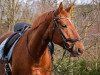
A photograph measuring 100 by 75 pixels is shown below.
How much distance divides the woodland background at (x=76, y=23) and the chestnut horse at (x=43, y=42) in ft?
3.72

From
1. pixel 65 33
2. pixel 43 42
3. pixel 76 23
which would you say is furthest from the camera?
pixel 76 23

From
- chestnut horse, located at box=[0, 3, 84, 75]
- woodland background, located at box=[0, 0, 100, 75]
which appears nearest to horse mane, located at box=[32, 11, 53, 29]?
chestnut horse, located at box=[0, 3, 84, 75]

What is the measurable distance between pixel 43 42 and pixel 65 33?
1.74ft

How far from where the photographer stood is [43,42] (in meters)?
5.00

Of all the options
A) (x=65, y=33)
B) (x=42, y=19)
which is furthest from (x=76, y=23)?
(x=65, y=33)

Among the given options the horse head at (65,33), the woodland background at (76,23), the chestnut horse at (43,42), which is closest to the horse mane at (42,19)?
the chestnut horse at (43,42)

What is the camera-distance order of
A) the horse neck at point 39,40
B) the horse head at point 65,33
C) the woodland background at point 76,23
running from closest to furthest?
the horse head at point 65,33 < the horse neck at point 39,40 < the woodland background at point 76,23

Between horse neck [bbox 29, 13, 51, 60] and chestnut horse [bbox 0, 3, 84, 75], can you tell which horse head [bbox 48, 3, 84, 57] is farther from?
horse neck [bbox 29, 13, 51, 60]

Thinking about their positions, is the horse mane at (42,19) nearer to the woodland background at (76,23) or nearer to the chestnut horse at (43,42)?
the chestnut horse at (43,42)

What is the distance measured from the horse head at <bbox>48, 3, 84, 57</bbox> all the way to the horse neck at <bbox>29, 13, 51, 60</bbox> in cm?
14

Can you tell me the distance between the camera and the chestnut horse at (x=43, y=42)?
4559 millimetres

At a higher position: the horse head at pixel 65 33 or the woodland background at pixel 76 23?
the horse head at pixel 65 33

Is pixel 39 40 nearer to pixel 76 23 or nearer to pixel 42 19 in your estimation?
pixel 42 19

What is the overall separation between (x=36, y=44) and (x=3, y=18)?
16063 millimetres
